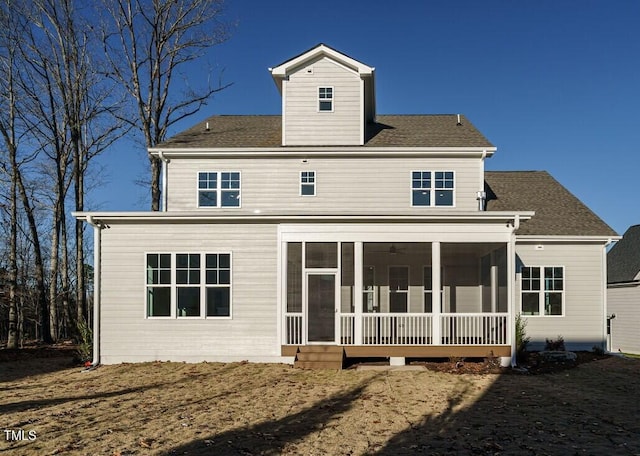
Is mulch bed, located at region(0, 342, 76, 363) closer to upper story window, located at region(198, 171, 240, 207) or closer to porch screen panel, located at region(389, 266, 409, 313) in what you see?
upper story window, located at region(198, 171, 240, 207)

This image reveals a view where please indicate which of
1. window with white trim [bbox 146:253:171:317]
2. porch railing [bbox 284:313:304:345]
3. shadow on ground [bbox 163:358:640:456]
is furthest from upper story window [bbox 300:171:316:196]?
shadow on ground [bbox 163:358:640:456]

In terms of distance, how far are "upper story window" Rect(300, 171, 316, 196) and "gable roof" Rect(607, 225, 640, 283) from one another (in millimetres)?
18237

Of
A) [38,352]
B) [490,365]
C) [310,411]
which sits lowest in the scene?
[38,352]

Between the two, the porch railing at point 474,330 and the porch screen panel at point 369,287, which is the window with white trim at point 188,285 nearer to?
the porch screen panel at point 369,287

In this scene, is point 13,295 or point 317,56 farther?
point 13,295

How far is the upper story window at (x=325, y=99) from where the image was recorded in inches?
671

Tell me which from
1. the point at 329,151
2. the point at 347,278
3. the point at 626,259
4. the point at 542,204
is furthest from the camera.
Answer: the point at 626,259

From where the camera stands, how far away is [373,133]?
17875mm

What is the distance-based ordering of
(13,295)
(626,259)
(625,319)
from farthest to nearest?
(626,259) < (625,319) < (13,295)

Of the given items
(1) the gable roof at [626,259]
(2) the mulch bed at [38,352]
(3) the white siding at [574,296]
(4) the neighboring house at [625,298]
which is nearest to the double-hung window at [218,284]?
(2) the mulch bed at [38,352]

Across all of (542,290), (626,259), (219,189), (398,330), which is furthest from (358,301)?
(626,259)

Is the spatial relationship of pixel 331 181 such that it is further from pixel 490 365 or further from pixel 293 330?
pixel 490 365

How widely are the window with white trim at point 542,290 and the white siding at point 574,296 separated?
0.48 feet

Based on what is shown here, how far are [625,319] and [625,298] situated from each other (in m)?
1.02
